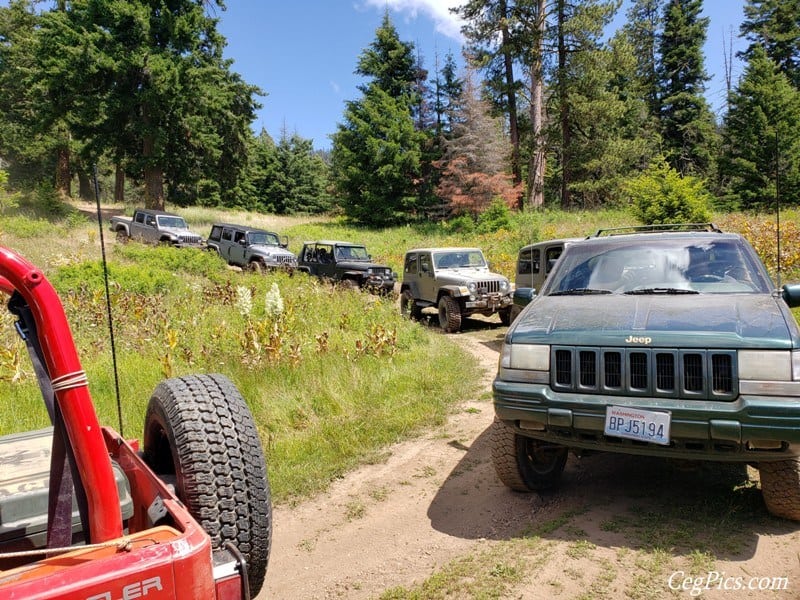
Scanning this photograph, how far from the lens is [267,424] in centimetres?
535

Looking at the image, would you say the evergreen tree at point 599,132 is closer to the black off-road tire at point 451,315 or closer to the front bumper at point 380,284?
the front bumper at point 380,284

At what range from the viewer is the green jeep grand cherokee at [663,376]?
282 cm

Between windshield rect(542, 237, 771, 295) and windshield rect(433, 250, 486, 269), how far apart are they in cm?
795

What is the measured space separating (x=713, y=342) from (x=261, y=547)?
8.61 feet

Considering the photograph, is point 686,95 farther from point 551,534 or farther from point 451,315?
point 551,534

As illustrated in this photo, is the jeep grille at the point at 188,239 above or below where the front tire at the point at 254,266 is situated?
above

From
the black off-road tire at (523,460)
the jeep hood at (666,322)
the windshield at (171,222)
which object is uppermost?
the windshield at (171,222)

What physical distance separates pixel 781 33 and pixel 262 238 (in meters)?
41.5

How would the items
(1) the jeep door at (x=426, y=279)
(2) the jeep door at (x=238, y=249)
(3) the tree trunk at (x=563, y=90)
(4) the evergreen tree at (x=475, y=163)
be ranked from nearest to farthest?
(1) the jeep door at (x=426, y=279)
(2) the jeep door at (x=238, y=249)
(3) the tree trunk at (x=563, y=90)
(4) the evergreen tree at (x=475, y=163)


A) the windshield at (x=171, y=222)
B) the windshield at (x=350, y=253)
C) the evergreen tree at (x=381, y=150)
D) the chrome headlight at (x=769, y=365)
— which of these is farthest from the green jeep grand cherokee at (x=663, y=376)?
the evergreen tree at (x=381, y=150)

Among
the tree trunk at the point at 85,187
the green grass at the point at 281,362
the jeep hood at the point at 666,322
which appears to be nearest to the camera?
the jeep hood at the point at 666,322

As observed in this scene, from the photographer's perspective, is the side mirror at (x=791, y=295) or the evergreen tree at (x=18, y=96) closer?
the side mirror at (x=791, y=295)

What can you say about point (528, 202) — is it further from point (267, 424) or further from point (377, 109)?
point (267, 424)
